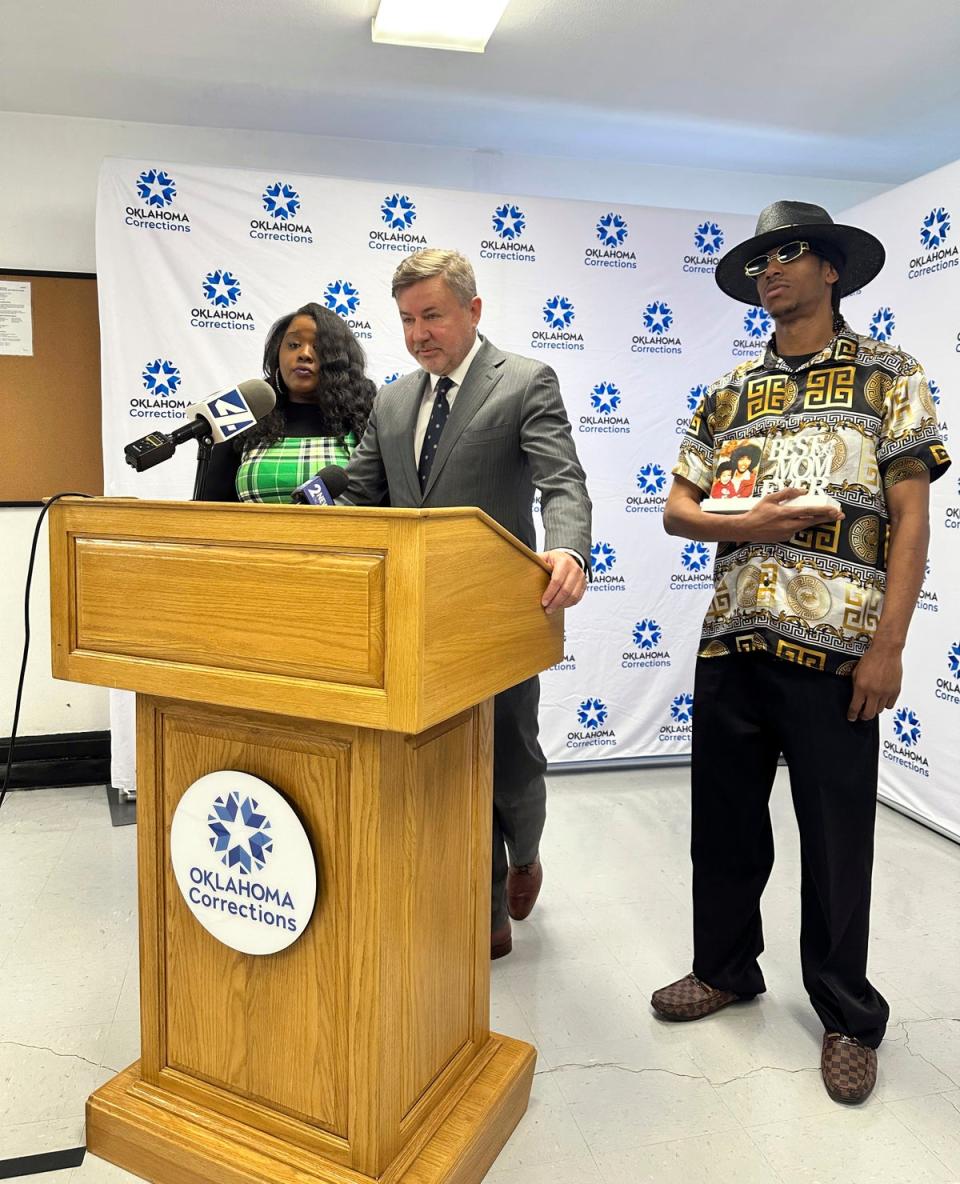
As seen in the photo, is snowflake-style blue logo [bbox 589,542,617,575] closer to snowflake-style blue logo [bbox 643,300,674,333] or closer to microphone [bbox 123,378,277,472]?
snowflake-style blue logo [bbox 643,300,674,333]

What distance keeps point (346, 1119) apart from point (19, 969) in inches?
51.0

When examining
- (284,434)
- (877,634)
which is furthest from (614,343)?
(877,634)

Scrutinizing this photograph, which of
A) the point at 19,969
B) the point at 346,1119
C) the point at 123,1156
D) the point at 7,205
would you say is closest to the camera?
the point at 346,1119

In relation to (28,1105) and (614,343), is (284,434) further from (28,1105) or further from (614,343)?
(614,343)

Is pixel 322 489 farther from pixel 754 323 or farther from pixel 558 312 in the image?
pixel 754 323

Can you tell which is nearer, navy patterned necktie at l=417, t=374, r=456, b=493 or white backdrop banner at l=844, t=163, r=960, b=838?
navy patterned necktie at l=417, t=374, r=456, b=493

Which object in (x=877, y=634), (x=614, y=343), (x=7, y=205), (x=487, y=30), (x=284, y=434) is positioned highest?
(x=487, y=30)

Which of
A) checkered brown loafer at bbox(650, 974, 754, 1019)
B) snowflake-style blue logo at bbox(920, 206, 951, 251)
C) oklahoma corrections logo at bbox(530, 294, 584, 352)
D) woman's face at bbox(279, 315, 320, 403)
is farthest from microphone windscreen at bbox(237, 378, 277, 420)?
snowflake-style blue logo at bbox(920, 206, 951, 251)

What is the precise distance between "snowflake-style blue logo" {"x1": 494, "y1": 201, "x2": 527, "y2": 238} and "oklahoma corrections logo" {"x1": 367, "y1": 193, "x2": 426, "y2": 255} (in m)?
0.33

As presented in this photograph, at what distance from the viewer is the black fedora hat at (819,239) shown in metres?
1.79

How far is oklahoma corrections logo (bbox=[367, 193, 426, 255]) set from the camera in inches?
138

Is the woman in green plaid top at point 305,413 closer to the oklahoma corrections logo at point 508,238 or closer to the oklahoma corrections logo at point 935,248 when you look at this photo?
the oklahoma corrections logo at point 508,238

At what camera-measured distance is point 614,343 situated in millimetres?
A: 3797

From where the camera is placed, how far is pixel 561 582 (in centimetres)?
146
